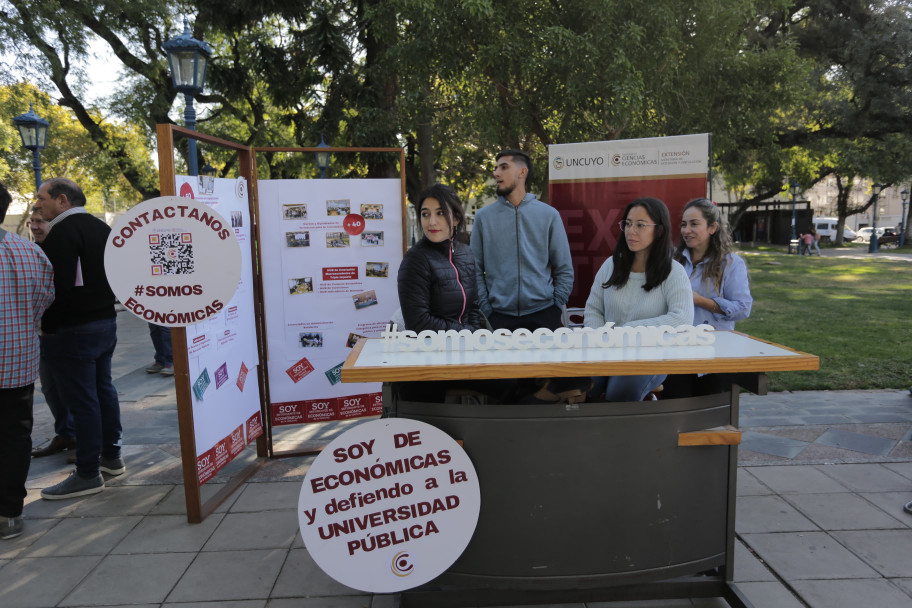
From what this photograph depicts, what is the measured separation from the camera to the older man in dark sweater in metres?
3.73

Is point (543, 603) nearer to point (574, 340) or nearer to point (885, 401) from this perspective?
point (574, 340)

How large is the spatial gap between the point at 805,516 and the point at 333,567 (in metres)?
2.67

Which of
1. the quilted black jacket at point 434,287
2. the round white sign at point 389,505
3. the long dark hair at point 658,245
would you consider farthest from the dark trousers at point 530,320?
the round white sign at point 389,505

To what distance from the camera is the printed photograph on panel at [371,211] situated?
4387 millimetres

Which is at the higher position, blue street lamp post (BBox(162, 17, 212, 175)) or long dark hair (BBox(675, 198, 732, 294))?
blue street lamp post (BBox(162, 17, 212, 175))

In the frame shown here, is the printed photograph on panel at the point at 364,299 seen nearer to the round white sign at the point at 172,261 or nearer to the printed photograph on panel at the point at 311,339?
the printed photograph on panel at the point at 311,339

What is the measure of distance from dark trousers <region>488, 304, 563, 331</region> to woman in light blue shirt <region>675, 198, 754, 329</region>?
0.78 m

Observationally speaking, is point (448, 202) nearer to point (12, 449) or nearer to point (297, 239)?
point (297, 239)

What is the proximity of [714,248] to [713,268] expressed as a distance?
0.40 ft

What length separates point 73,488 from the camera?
12.7ft

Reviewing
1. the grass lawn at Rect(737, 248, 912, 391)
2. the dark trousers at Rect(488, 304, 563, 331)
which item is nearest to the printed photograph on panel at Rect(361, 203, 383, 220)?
the dark trousers at Rect(488, 304, 563, 331)

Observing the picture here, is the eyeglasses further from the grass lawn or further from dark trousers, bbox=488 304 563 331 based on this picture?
the grass lawn

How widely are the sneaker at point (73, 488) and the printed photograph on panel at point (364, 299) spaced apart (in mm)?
1985

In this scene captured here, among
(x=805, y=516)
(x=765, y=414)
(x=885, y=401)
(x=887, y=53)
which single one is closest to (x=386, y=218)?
(x=805, y=516)
